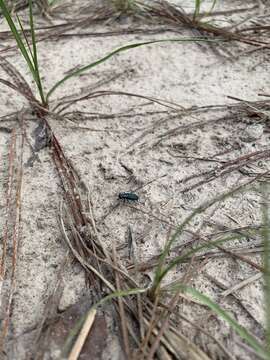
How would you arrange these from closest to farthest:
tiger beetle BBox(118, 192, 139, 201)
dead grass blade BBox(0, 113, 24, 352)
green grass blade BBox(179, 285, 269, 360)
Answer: green grass blade BBox(179, 285, 269, 360), dead grass blade BBox(0, 113, 24, 352), tiger beetle BBox(118, 192, 139, 201)

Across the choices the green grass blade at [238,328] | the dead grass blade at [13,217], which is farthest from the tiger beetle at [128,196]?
the green grass blade at [238,328]

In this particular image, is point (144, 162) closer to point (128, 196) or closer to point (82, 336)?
point (128, 196)

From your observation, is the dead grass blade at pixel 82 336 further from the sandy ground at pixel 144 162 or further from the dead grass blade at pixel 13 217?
the dead grass blade at pixel 13 217

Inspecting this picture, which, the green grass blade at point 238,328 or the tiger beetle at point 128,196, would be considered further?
the tiger beetle at point 128,196

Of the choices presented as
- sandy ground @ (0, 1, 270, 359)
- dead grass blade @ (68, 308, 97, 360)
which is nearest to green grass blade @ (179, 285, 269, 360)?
sandy ground @ (0, 1, 270, 359)

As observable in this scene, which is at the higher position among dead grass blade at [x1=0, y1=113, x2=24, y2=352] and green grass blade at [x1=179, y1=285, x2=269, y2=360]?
dead grass blade at [x1=0, y1=113, x2=24, y2=352]

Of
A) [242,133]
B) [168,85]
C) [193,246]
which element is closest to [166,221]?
[193,246]

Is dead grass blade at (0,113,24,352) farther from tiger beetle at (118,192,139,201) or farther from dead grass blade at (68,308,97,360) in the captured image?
tiger beetle at (118,192,139,201)

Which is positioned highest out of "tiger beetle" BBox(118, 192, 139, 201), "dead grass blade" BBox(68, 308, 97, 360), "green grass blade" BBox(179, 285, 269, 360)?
"tiger beetle" BBox(118, 192, 139, 201)

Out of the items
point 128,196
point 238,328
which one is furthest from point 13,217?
point 238,328
